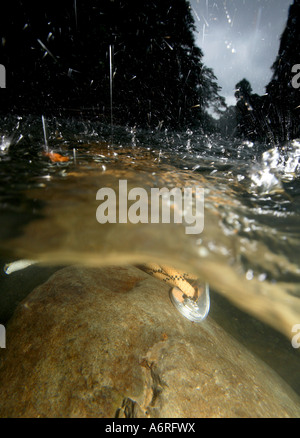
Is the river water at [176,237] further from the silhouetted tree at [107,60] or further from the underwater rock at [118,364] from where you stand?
the silhouetted tree at [107,60]

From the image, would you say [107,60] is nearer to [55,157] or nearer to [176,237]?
[55,157]

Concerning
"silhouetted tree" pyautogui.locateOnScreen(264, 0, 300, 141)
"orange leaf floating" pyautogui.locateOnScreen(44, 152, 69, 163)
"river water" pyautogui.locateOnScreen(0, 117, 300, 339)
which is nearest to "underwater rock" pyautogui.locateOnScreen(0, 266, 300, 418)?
"river water" pyautogui.locateOnScreen(0, 117, 300, 339)

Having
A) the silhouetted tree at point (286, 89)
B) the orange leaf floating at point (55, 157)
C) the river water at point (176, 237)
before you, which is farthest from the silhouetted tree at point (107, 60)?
the river water at point (176, 237)

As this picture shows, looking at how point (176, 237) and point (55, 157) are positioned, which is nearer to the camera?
point (176, 237)

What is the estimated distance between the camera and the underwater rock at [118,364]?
235cm

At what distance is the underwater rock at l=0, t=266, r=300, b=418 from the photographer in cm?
235

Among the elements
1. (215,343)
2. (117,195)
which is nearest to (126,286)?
(215,343)

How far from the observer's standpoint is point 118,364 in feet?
8.63

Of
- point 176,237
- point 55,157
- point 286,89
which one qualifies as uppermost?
point 286,89

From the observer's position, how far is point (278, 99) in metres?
16.6

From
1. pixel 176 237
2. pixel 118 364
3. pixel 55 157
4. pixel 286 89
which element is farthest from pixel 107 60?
pixel 118 364

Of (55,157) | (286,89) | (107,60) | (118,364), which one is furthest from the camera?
(107,60)
